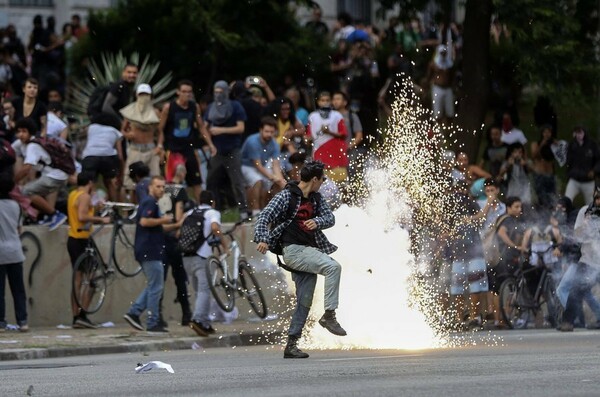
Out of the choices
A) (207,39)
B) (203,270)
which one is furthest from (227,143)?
(207,39)

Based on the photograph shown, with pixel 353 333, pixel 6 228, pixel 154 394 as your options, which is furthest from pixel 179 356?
pixel 154 394

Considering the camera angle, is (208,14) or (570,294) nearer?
(570,294)

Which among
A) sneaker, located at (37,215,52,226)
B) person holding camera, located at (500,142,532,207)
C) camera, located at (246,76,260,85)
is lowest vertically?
sneaker, located at (37,215,52,226)

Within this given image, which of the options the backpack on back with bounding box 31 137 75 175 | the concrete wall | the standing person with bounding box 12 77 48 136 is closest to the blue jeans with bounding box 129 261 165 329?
the concrete wall

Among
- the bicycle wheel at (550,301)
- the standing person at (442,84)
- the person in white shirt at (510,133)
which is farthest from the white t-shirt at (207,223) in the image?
the standing person at (442,84)

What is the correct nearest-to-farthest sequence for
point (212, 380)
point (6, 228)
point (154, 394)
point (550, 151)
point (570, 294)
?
point (154, 394) < point (212, 380) < point (6, 228) < point (570, 294) < point (550, 151)

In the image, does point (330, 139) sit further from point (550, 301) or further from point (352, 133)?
point (550, 301)

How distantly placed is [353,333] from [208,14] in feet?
47.4

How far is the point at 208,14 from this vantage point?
31.3m

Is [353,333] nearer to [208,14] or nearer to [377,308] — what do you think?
[377,308]

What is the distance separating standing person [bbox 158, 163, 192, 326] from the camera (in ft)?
69.0

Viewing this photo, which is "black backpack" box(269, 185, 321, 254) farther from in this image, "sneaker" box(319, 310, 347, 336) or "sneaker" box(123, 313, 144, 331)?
"sneaker" box(123, 313, 144, 331)

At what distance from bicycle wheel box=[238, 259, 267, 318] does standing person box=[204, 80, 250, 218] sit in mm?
1705

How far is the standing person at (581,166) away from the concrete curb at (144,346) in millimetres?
6321
